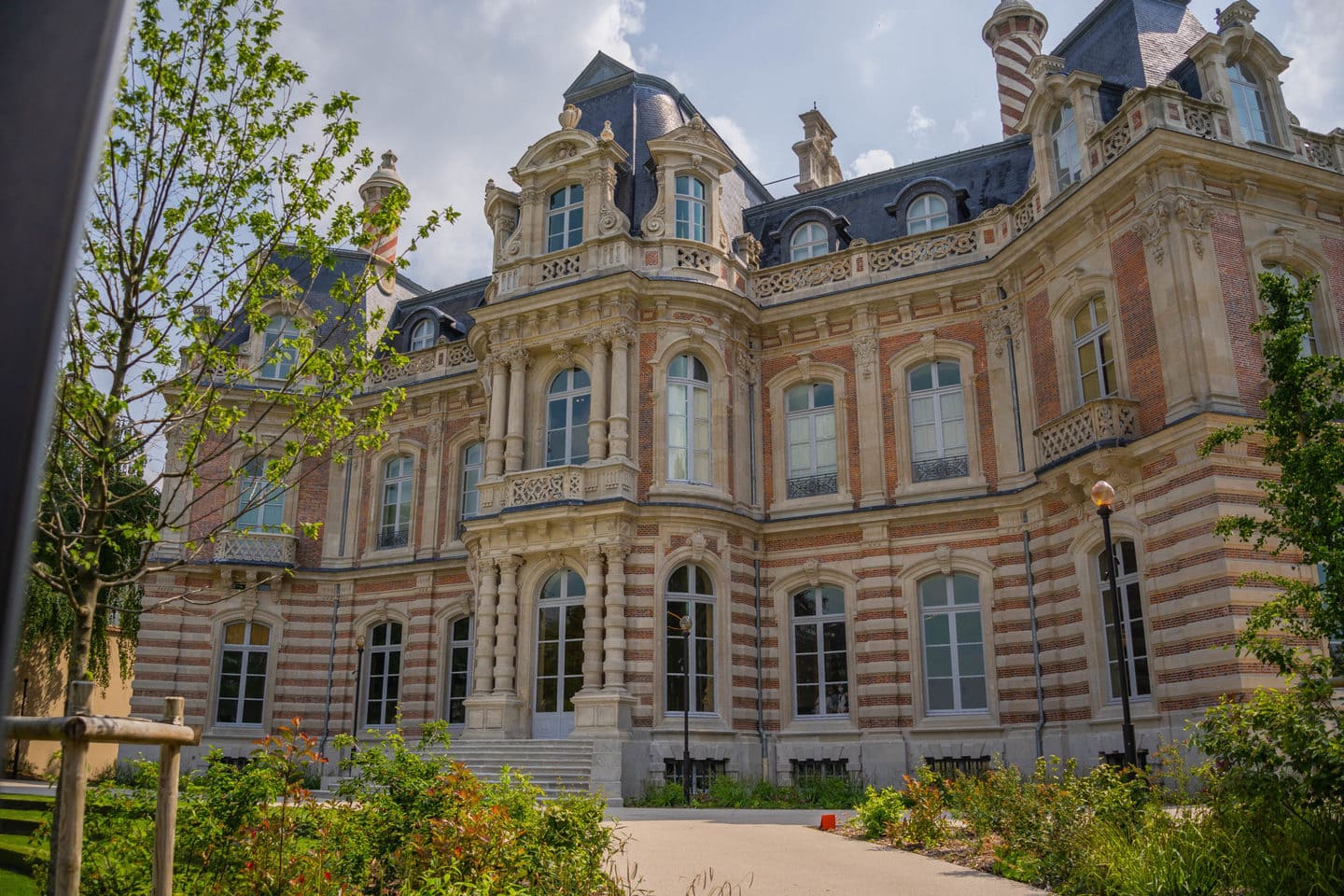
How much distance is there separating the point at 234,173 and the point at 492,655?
48.3ft

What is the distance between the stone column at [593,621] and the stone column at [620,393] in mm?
2194

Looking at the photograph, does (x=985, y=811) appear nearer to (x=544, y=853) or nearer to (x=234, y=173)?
(x=544, y=853)

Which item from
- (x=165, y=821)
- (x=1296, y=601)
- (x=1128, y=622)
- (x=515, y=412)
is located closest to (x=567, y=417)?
(x=515, y=412)

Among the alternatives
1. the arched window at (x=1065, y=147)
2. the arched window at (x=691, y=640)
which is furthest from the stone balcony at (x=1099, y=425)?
the arched window at (x=691, y=640)

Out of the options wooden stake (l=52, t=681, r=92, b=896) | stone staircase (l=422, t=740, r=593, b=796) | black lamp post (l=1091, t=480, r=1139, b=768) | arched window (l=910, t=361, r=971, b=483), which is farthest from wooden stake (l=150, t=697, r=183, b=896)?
arched window (l=910, t=361, r=971, b=483)

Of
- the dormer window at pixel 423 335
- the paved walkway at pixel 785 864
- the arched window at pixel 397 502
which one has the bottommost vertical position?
the paved walkway at pixel 785 864

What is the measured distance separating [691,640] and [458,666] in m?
7.86

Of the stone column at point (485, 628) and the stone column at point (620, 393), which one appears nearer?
the stone column at point (485, 628)

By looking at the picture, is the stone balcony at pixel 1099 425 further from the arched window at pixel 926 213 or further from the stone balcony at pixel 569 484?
the stone balcony at pixel 569 484

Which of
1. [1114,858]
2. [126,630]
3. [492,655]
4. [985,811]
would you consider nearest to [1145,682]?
[985,811]

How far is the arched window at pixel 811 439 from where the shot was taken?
2330 centimetres

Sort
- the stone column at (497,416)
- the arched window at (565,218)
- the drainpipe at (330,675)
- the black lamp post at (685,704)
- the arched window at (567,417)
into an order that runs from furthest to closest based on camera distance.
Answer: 1. the drainpipe at (330,675)
2. the arched window at (565,218)
3. the stone column at (497,416)
4. the arched window at (567,417)
5. the black lamp post at (685,704)

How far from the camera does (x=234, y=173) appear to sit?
910 cm

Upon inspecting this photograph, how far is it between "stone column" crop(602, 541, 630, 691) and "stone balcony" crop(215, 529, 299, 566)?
1070 centimetres
